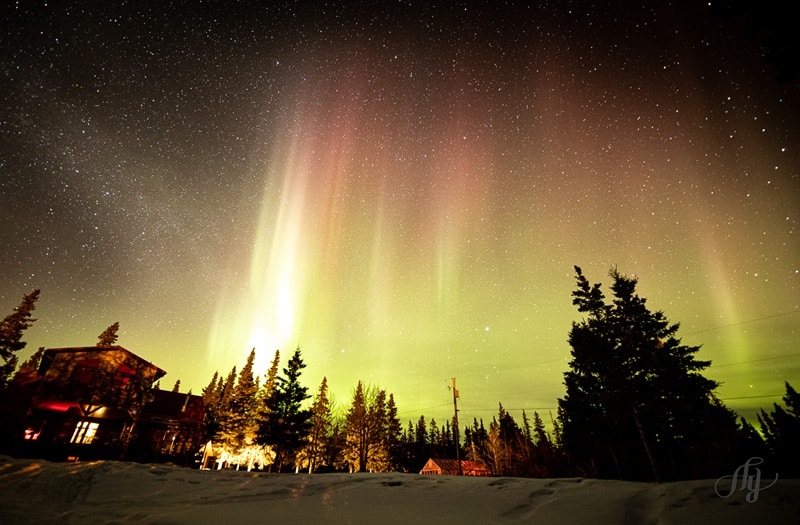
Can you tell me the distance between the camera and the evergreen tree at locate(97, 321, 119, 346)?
141 ft

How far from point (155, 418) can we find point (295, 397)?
36.7 ft

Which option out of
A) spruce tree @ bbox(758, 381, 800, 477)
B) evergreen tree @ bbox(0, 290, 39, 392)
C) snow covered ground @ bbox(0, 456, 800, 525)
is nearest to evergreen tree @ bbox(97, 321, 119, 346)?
evergreen tree @ bbox(0, 290, 39, 392)

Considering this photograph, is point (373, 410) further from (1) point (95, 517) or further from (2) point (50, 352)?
(1) point (95, 517)

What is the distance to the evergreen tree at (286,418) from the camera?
29.6 metres

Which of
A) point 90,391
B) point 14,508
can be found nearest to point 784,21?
point 14,508

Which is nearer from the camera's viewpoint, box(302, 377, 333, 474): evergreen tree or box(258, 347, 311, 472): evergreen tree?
box(258, 347, 311, 472): evergreen tree

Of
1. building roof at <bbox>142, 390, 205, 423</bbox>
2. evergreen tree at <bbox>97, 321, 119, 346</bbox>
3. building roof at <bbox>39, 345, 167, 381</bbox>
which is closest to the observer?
building roof at <bbox>39, 345, 167, 381</bbox>

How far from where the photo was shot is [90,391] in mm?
22422

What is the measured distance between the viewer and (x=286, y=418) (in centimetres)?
3045

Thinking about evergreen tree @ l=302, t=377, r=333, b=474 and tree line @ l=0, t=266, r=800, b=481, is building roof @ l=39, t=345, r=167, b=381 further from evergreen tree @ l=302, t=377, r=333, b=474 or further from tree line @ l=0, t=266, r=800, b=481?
evergreen tree @ l=302, t=377, r=333, b=474

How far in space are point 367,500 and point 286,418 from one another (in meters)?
31.6

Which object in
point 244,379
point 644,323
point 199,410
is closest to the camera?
point 644,323

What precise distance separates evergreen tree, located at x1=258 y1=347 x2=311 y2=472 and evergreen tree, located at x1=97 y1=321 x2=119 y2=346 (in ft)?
93.1

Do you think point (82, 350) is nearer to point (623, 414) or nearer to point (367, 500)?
point (367, 500)
